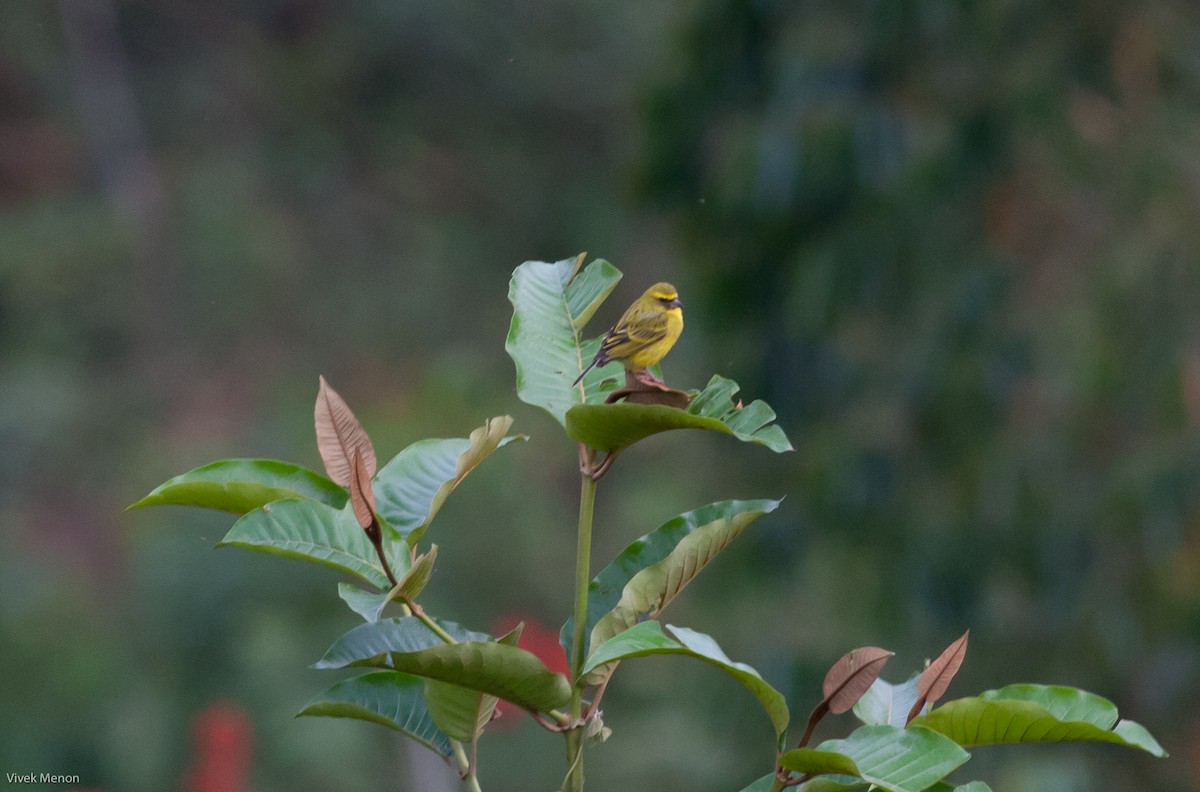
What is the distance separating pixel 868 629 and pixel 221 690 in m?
3.17

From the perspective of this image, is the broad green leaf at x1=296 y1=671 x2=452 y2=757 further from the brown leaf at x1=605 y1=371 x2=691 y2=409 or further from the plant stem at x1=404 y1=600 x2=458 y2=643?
the brown leaf at x1=605 y1=371 x2=691 y2=409

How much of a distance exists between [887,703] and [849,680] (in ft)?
0.74

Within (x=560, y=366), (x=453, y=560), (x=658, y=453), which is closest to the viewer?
(x=560, y=366)

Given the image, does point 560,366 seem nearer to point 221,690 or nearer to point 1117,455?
point 1117,455

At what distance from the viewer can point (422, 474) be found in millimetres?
1330

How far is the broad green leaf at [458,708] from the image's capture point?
3.85ft

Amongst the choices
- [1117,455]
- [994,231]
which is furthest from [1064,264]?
[1117,455]

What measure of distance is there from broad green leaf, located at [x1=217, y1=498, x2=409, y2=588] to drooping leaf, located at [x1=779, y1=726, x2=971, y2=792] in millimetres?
374

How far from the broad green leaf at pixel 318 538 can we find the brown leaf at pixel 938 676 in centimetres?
47

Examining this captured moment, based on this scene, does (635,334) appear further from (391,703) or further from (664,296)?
(391,703)

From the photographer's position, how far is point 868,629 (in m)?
5.48

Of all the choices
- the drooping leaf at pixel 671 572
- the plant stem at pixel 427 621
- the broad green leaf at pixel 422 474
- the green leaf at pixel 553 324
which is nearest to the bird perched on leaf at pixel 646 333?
the green leaf at pixel 553 324

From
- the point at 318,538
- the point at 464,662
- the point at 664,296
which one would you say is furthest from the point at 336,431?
the point at 664,296

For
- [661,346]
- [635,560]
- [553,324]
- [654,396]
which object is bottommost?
[635,560]
